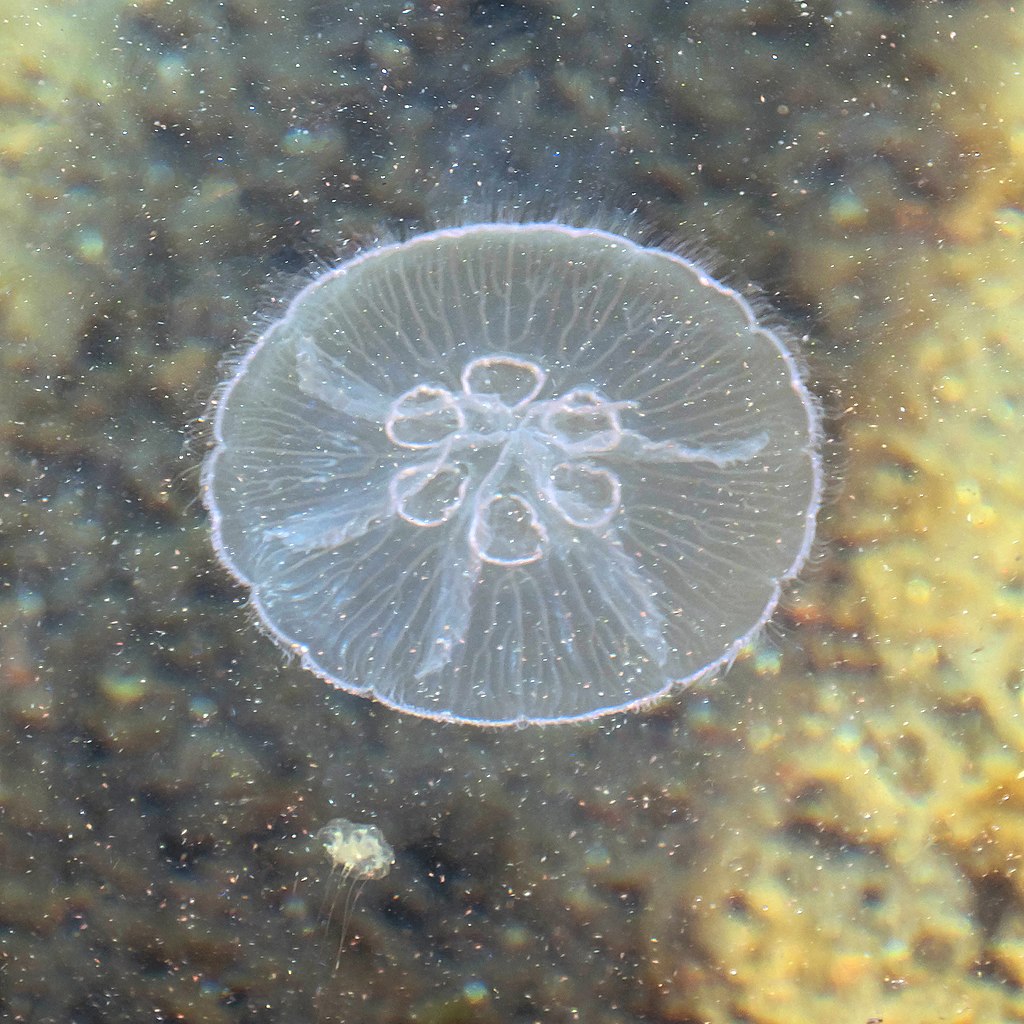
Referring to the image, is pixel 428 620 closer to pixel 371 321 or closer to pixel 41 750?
pixel 371 321

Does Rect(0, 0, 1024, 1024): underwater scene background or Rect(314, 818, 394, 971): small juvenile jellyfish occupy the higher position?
Rect(0, 0, 1024, 1024): underwater scene background

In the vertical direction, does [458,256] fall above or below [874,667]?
above

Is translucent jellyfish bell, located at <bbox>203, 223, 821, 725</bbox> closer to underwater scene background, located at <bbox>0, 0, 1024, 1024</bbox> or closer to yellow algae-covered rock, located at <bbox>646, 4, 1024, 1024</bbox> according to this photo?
underwater scene background, located at <bbox>0, 0, 1024, 1024</bbox>

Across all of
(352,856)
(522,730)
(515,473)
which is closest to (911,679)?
(522,730)

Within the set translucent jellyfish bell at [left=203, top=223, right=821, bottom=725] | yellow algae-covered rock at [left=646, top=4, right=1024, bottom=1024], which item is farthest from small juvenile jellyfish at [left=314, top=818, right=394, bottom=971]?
yellow algae-covered rock at [left=646, top=4, right=1024, bottom=1024]

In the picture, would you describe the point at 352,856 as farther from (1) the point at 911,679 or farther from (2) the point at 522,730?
(1) the point at 911,679

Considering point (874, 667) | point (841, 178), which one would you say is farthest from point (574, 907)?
point (841, 178)
